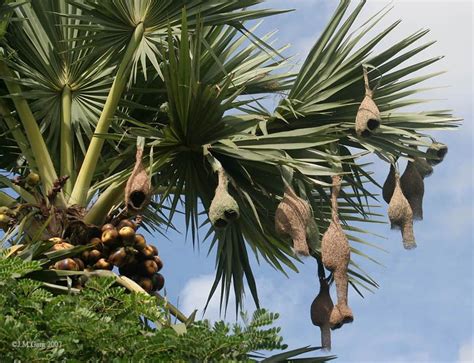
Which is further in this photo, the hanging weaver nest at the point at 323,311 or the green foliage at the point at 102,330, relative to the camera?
the hanging weaver nest at the point at 323,311

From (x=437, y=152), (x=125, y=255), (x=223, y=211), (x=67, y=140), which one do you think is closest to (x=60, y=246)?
(x=125, y=255)

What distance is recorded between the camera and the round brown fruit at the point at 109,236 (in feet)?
20.6

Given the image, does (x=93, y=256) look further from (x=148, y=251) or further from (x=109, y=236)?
(x=148, y=251)

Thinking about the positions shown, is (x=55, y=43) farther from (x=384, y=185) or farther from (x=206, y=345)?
(x=206, y=345)

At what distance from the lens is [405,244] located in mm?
6113

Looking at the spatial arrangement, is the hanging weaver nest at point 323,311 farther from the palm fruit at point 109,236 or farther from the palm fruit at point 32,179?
the palm fruit at point 32,179

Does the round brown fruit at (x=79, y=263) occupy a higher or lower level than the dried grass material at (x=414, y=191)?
lower

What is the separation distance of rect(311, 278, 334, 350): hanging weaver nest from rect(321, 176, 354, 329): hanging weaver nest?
0.27ft

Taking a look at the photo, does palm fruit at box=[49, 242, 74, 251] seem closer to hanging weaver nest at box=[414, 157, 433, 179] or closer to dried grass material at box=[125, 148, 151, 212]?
dried grass material at box=[125, 148, 151, 212]

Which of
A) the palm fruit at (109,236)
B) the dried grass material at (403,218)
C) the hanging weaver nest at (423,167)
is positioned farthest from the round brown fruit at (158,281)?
the hanging weaver nest at (423,167)

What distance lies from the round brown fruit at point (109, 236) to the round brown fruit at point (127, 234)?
37 millimetres

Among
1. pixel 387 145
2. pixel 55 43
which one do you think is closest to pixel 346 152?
pixel 387 145

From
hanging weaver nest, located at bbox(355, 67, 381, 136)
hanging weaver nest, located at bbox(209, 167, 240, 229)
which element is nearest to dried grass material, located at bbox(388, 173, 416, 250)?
hanging weaver nest, located at bbox(355, 67, 381, 136)

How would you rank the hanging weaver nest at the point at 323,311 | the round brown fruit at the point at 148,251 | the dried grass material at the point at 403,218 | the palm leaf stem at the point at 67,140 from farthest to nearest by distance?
the palm leaf stem at the point at 67,140 < the round brown fruit at the point at 148,251 < the dried grass material at the point at 403,218 < the hanging weaver nest at the point at 323,311
